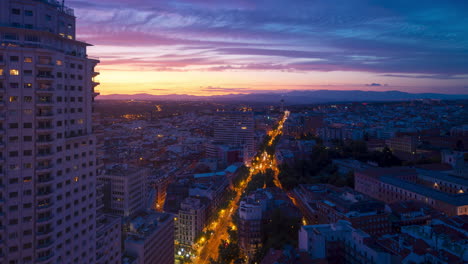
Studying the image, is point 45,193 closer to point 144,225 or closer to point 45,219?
point 45,219

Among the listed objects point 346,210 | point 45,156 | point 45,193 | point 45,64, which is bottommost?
point 346,210

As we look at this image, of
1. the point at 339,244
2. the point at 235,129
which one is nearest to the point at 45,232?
the point at 339,244

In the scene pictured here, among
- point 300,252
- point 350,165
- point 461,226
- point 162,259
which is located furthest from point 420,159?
point 162,259

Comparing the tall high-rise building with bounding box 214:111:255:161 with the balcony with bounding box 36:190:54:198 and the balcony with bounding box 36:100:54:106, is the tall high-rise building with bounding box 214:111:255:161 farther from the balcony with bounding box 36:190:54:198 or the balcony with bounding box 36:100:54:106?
the balcony with bounding box 36:100:54:106

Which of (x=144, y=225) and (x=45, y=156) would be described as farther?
(x=144, y=225)

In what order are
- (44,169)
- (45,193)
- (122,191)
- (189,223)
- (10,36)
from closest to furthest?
(10,36) → (44,169) → (45,193) → (122,191) → (189,223)

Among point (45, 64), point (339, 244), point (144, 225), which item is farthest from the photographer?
point (144, 225)

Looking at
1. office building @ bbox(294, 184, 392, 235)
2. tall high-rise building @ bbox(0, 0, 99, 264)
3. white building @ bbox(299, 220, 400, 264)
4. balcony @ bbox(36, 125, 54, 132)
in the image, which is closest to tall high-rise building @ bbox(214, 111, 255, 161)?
office building @ bbox(294, 184, 392, 235)
